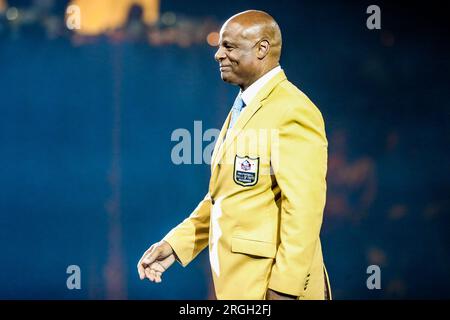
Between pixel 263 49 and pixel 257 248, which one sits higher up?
pixel 263 49

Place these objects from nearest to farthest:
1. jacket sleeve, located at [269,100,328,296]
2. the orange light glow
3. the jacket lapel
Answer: jacket sleeve, located at [269,100,328,296], the jacket lapel, the orange light glow

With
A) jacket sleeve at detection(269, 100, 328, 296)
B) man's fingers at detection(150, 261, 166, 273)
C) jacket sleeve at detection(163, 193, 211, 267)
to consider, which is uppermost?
jacket sleeve at detection(269, 100, 328, 296)

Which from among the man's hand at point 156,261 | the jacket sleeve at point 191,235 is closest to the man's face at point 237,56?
the jacket sleeve at point 191,235

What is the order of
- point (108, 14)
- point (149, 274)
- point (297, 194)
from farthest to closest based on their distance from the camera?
point (108, 14), point (149, 274), point (297, 194)

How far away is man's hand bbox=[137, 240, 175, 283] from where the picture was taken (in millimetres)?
1962

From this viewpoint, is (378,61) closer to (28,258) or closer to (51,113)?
(51,113)

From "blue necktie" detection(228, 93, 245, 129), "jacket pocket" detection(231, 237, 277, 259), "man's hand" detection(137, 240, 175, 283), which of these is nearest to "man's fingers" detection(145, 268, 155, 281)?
"man's hand" detection(137, 240, 175, 283)

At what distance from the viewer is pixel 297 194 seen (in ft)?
5.45

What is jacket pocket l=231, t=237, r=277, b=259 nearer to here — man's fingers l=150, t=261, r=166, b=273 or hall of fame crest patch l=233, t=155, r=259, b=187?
hall of fame crest patch l=233, t=155, r=259, b=187

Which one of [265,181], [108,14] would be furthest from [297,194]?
[108,14]

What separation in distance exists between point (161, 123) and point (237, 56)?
1605 millimetres

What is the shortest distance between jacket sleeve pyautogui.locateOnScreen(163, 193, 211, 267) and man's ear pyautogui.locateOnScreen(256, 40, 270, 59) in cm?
46

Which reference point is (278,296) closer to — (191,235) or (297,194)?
(297,194)

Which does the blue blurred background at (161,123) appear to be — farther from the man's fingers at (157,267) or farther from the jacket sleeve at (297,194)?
the jacket sleeve at (297,194)
